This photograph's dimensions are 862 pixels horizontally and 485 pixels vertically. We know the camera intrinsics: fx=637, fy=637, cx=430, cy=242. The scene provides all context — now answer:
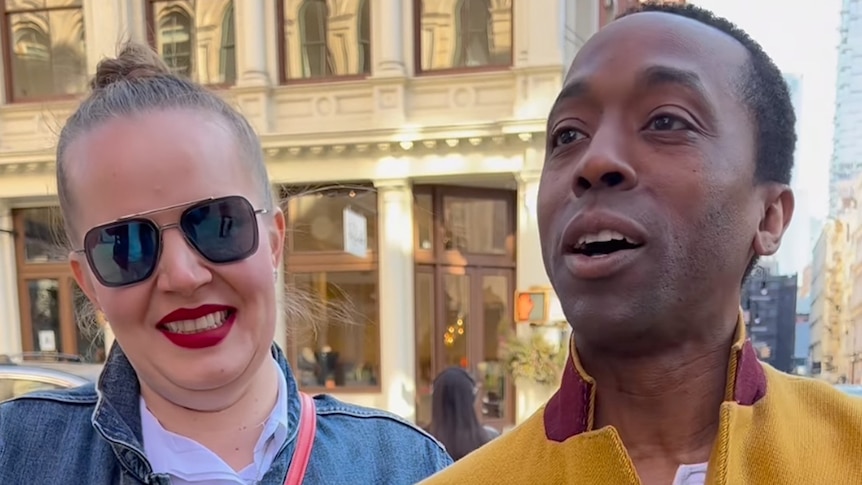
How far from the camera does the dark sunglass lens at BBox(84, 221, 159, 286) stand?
125 cm

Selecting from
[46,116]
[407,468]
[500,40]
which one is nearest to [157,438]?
[407,468]

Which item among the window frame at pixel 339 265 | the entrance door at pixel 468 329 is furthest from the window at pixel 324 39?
the entrance door at pixel 468 329

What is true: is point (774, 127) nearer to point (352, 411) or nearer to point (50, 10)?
point (352, 411)

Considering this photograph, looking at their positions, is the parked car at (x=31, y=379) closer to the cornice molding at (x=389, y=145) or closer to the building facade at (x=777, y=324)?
the cornice molding at (x=389, y=145)

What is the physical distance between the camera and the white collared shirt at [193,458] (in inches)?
50.2

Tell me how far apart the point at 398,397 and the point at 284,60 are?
510 centimetres

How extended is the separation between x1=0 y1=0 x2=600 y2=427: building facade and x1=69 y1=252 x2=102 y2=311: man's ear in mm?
6848

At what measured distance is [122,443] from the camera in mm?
1262

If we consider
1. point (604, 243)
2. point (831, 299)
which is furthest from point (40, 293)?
point (831, 299)

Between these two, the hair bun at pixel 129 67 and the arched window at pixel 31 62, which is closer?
the hair bun at pixel 129 67

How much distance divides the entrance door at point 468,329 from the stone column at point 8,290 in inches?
248

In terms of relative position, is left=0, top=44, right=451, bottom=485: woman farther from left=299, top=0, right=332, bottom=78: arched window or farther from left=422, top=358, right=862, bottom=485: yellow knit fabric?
left=299, top=0, right=332, bottom=78: arched window

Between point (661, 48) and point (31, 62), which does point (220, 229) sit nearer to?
point (661, 48)

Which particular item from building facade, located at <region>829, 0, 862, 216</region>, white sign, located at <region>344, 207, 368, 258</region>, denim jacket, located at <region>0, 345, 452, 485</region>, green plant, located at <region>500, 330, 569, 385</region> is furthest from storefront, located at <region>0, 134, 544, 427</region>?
denim jacket, located at <region>0, 345, 452, 485</region>
